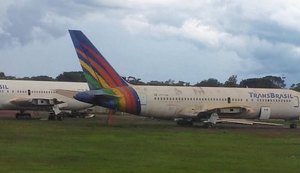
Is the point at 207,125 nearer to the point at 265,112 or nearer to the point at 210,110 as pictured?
the point at 210,110

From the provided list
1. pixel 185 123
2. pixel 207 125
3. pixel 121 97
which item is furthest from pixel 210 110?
pixel 121 97

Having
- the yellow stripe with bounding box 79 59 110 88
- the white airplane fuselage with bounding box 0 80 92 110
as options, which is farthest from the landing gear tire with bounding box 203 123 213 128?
the white airplane fuselage with bounding box 0 80 92 110

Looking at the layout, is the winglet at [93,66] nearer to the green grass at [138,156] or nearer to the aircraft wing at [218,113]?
the aircraft wing at [218,113]

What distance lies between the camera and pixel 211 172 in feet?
59.3

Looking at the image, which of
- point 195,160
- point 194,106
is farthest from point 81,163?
point 194,106

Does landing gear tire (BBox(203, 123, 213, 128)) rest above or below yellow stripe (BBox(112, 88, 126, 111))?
below

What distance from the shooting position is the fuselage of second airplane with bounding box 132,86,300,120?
5158cm

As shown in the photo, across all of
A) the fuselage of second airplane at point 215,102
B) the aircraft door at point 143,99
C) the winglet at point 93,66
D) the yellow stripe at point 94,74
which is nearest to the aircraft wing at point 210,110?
the fuselage of second airplane at point 215,102

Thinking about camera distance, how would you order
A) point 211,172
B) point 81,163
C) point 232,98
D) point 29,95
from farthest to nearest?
point 29,95 < point 232,98 < point 81,163 < point 211,172

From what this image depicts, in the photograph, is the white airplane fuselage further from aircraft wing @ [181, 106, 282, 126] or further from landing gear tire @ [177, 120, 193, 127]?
aircraft wing @ [181, 106, 282, 126]

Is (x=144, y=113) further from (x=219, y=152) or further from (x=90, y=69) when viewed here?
(x=219, y=152)

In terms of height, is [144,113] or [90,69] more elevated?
[90,69]

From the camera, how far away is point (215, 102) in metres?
54.0

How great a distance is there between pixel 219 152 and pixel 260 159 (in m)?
2.71
